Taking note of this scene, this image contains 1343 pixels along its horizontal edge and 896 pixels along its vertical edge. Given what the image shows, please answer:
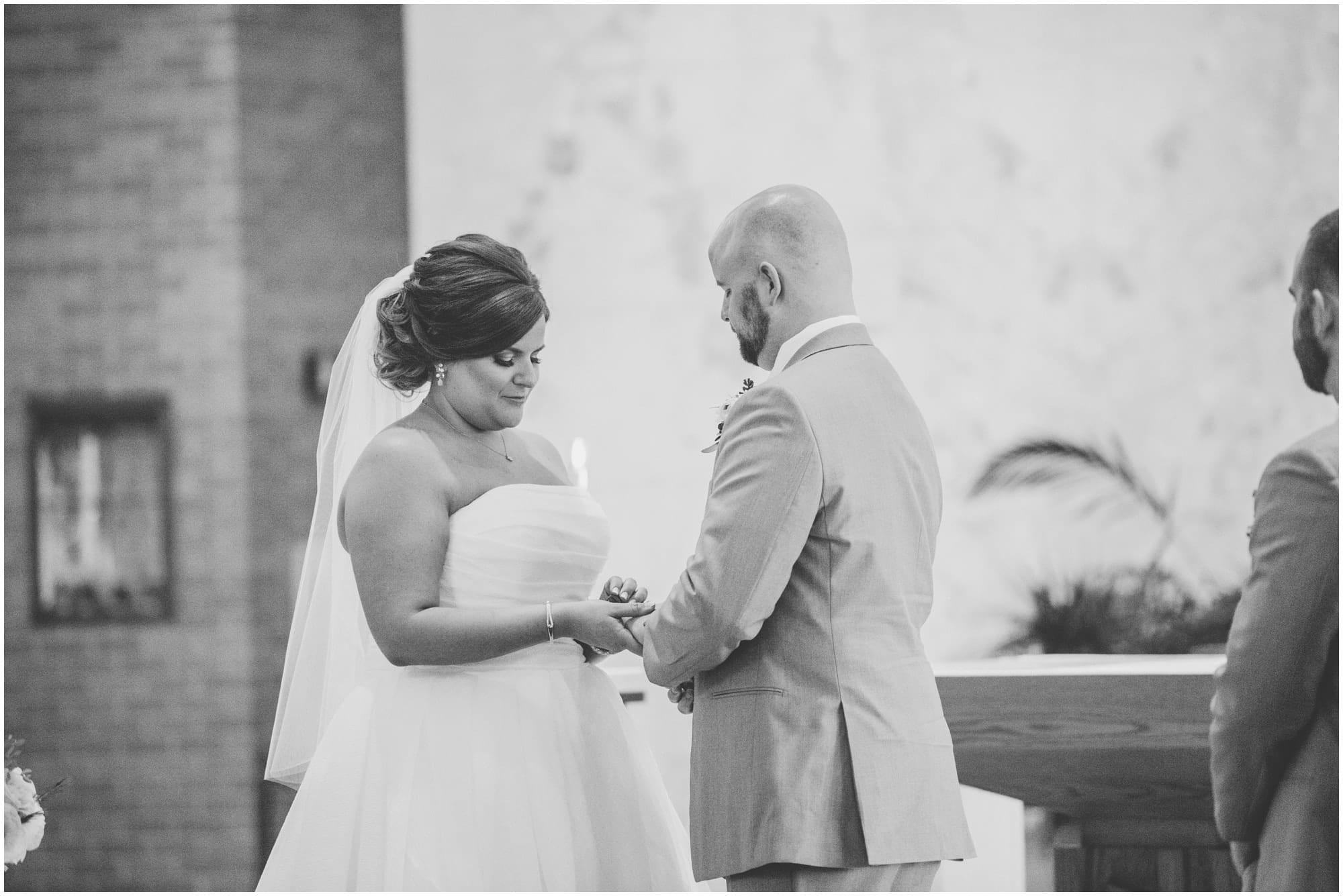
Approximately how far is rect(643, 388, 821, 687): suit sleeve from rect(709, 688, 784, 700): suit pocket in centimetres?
6

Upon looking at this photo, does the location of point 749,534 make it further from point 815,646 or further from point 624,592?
point 624,592

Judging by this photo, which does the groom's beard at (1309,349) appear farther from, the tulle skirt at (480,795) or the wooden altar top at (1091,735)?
the tulle skirt at (480,795)

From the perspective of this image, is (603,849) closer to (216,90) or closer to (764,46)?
(764,46)

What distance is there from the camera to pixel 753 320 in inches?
90.9

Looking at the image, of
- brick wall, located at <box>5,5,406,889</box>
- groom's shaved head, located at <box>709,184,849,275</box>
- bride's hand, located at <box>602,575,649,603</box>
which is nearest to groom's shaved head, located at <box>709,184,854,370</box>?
groom's shaved head, located at <box>709,184,849,275</box>

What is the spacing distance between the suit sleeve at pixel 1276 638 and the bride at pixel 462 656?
101cm

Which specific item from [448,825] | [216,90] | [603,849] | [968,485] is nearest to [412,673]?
[448,825]

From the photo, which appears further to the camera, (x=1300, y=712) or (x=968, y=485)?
(x=968, y=485)

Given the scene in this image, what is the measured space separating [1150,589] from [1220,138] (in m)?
1.83

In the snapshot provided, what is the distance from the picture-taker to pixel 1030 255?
17.7 ft

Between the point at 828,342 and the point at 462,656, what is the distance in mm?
911

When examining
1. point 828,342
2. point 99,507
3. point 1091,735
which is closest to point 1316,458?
point 828,342

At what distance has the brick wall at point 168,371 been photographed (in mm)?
6262

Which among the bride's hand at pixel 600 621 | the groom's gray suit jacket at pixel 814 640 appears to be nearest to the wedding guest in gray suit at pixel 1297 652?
the groom's gray suit jacket at pixel 814 640
